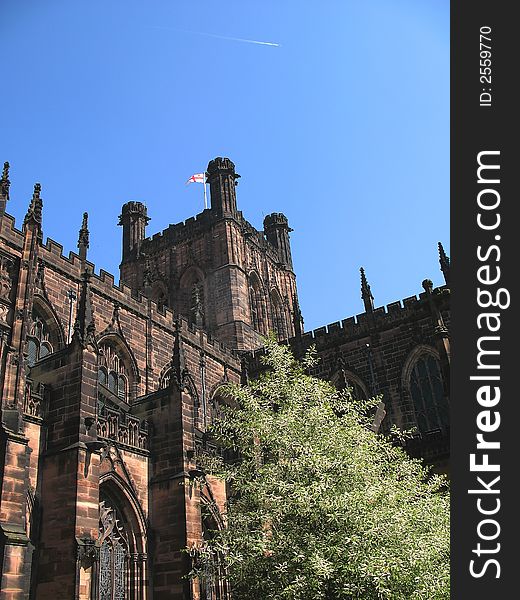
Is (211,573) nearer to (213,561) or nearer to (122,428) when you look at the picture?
(213,561)

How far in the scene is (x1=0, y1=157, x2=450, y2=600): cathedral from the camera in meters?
12.5

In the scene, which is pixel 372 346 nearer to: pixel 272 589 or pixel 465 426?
pixel 272 589

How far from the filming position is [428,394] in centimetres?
2564

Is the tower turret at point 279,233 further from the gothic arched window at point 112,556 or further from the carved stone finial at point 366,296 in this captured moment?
the gothic arched window at point 112,556

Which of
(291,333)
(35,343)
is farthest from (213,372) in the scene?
(291,333)

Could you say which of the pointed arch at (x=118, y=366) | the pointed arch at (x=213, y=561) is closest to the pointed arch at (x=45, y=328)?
the pointed arch at (x=118, y=366)

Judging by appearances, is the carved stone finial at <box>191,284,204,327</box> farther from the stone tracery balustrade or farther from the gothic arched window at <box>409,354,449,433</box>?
the stone tracery balustrade

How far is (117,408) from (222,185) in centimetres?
2481

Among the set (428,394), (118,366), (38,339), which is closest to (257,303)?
(428,394)

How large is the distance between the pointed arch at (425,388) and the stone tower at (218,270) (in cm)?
983

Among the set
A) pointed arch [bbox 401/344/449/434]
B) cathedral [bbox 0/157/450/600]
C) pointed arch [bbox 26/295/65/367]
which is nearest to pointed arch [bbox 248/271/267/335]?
cathedral [bbox 0/157/450/600]

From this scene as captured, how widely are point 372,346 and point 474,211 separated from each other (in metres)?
23.2

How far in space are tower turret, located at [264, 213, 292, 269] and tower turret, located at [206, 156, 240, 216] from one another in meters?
7.31

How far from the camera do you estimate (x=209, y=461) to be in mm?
15602
